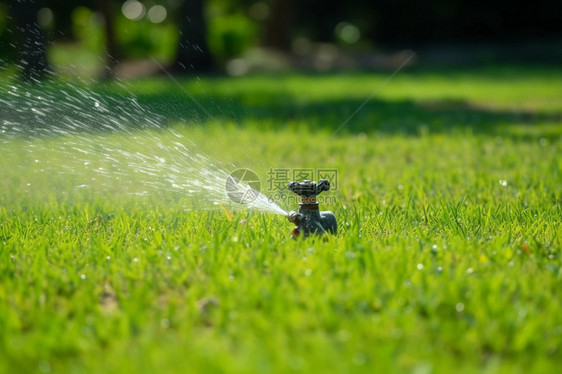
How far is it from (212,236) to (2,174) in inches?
102

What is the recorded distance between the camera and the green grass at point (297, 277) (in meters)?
2.05

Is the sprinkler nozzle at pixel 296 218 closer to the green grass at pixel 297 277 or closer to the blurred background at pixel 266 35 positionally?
the green grass at pixel 297 277

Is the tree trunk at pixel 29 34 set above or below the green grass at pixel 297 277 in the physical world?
above

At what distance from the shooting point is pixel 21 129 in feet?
21.7

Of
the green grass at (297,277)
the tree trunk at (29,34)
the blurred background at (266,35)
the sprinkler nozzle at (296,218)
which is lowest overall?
the green grass at (297,277)

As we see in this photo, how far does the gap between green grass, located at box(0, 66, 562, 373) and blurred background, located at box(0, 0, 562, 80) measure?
9125 mm

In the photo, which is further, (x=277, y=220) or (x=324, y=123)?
(x=324, y=123)

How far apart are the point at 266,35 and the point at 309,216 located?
19.4m

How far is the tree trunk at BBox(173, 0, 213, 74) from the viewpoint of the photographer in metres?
14.6

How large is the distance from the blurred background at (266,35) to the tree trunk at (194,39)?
0.03 metres

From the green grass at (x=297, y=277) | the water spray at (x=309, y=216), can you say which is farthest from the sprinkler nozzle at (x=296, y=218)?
the green grass at (x=297, y=277)

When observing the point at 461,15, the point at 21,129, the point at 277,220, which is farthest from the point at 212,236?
the point at 461,15

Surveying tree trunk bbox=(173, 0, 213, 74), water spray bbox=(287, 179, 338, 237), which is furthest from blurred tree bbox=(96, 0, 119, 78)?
water spray bbox=(287, 179, 338, 237)

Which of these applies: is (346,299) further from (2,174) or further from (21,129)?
(21,129)
